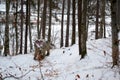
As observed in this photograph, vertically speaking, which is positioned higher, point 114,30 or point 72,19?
point 72,19

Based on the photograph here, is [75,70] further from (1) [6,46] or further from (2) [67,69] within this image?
(1) [6,46]

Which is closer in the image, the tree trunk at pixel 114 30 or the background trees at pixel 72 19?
the tree trunk at pixel 114 30

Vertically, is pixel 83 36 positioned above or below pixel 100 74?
above

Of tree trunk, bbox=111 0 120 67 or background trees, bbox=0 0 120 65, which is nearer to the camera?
tree trunk, bbox=111 0 120 67

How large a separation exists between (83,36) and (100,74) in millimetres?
3953

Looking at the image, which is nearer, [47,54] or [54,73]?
[54,73]

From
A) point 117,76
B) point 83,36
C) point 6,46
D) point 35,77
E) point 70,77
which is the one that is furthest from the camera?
point 6,46

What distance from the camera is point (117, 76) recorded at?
10.7 meters

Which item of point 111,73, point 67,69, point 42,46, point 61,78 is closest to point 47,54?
point 42,46

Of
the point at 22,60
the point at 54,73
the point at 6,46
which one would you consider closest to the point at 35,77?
the point at 54,73

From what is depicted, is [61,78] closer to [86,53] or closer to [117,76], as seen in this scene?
[117,76]

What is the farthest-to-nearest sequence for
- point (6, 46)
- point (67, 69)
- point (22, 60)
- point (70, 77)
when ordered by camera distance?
point (6, 46) < point (22, 60) < point (67, 69) < point (70, 77)

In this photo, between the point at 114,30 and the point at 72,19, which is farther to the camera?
the point at 72,19

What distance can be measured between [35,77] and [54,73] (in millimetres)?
999
